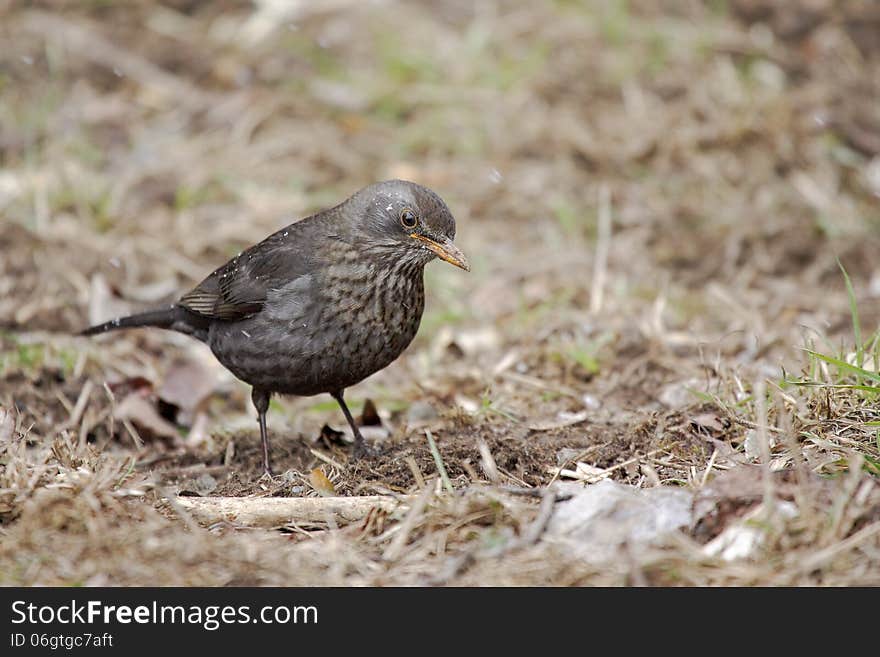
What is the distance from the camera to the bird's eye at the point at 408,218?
4977 mm

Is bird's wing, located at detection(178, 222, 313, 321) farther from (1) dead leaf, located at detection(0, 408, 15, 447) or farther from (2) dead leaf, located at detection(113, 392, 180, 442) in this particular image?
(1) dead leaf, located at detection(0, 408, 15, 447)

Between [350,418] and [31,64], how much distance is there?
18.6ft

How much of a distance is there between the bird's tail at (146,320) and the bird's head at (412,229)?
134 cm

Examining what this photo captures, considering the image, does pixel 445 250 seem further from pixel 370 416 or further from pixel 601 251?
pixel 601 251

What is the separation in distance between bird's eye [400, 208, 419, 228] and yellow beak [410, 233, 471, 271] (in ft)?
0.16

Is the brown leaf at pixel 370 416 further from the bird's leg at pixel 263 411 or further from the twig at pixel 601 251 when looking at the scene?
the twig at pixel 601 251

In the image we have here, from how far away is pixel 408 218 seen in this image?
498 cm

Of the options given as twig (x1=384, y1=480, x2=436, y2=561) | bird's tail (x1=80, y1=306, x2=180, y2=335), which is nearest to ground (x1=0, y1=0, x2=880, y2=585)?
twig (x1=384, y1=480, x2=436, y2=561)

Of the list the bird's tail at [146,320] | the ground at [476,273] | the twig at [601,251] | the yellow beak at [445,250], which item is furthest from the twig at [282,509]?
the twig at [601,251]

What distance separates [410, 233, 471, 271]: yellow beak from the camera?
16.3ft

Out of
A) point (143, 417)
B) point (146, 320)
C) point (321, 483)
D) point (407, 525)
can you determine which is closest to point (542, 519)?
point (407, 525)

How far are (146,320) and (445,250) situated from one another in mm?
1796

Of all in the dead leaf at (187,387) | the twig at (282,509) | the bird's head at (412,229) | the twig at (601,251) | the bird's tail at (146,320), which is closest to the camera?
the twig at (282,509)
